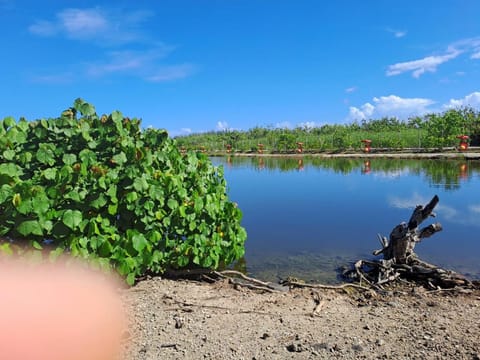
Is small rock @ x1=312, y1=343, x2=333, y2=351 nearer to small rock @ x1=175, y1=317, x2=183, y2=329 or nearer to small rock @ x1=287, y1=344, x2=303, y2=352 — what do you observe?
small rock @ x1=287, y1=344, x2=303, y2=352

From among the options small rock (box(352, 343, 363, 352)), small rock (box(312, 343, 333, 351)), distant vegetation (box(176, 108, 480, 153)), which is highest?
distant vegetation (box(176, 108, 480, 153))

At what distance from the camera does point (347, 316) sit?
3.38m

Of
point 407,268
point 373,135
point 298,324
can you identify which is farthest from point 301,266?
point 373,135

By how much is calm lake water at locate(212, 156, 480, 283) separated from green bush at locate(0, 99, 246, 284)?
147cm

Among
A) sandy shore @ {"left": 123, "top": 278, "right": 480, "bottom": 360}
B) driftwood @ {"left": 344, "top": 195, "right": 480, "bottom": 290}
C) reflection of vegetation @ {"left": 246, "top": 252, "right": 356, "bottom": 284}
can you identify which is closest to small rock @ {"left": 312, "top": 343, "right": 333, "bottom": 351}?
sandy shore @ {"left": 123, "top": 278, "right": 480, "bottom": 360}

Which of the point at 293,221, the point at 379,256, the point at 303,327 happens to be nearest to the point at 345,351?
the point at 303,327

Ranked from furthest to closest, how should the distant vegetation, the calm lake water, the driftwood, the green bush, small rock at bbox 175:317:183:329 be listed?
the distant vegetation
the calm lake water
the driftwood
the green bush
small rock at bbox 175:317:183:329

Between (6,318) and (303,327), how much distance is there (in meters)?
2.31

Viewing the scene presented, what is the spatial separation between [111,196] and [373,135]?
39849 millimetres

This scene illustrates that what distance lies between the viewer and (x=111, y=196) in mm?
3869

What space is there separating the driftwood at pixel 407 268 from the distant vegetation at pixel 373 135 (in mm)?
13200

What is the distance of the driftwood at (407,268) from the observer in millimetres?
4547

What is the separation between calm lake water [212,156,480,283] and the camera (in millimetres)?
5934

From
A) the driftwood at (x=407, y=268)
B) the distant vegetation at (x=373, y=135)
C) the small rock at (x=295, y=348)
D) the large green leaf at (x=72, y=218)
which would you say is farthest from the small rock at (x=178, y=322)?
the distant vegetation at (x=373, y=135)
